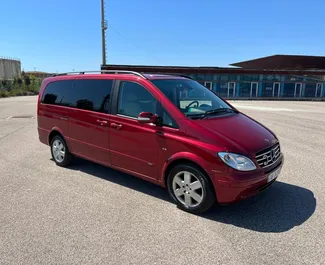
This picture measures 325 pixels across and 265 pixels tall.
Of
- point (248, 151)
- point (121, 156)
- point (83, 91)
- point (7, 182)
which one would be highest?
point (83, 91)

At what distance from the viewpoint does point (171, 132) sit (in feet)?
12.5

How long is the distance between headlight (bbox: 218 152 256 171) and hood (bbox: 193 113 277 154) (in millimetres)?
75

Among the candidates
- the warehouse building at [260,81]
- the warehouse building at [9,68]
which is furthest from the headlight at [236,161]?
the warehouse building at [9,68]

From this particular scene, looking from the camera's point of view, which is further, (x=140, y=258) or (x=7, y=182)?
(x=7, y=182)

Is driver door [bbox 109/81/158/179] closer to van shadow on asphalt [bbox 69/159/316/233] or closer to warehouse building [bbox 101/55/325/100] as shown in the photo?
van shadow on asphalt [bbox 69/159/316/233]

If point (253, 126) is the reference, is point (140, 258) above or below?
Result: below

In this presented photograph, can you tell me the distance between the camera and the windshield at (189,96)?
412 cm

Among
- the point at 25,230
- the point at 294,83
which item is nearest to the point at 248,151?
the point at 25,230

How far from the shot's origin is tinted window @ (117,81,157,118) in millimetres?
4172

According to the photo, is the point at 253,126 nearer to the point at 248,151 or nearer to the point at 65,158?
the point at 248,151

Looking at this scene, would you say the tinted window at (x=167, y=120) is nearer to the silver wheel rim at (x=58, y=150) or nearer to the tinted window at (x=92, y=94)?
the tinted window at (x=92, y=94)

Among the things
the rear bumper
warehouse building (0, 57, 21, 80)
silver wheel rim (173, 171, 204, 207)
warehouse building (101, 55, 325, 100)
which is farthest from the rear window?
warehouse building (0, 57, 21, 80)

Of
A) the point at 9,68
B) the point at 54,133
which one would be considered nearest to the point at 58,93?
the point at 54,133

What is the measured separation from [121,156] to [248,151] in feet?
6.65
